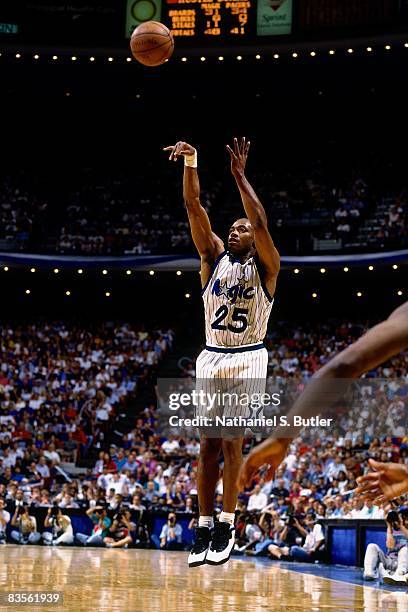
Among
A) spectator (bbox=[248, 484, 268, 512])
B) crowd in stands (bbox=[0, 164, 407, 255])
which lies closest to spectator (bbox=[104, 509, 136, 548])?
spectator (bbox=[248, 484, 268, 512])

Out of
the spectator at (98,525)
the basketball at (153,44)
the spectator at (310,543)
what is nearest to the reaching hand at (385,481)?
the basketball at (153,44)

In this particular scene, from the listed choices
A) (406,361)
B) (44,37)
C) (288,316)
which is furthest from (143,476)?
(44,37)

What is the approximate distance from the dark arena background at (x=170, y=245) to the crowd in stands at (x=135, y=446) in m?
0.06

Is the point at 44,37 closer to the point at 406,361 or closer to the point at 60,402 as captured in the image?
the point at 60,402

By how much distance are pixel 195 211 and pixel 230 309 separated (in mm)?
796

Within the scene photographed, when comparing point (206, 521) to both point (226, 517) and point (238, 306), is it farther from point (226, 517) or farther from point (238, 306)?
point (238, 306)

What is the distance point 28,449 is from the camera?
20.9 meters

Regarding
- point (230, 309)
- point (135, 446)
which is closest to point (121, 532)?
point (135, 446)

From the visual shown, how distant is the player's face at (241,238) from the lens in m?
6.91

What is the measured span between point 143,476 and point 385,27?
1285 cm

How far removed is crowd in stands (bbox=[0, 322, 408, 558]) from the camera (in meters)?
16.1

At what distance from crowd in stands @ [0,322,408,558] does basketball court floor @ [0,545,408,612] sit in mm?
2380

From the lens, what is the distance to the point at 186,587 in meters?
Result: 8.66

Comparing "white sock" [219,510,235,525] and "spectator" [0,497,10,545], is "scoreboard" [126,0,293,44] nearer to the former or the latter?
"spectator" [0,497,10,545]
